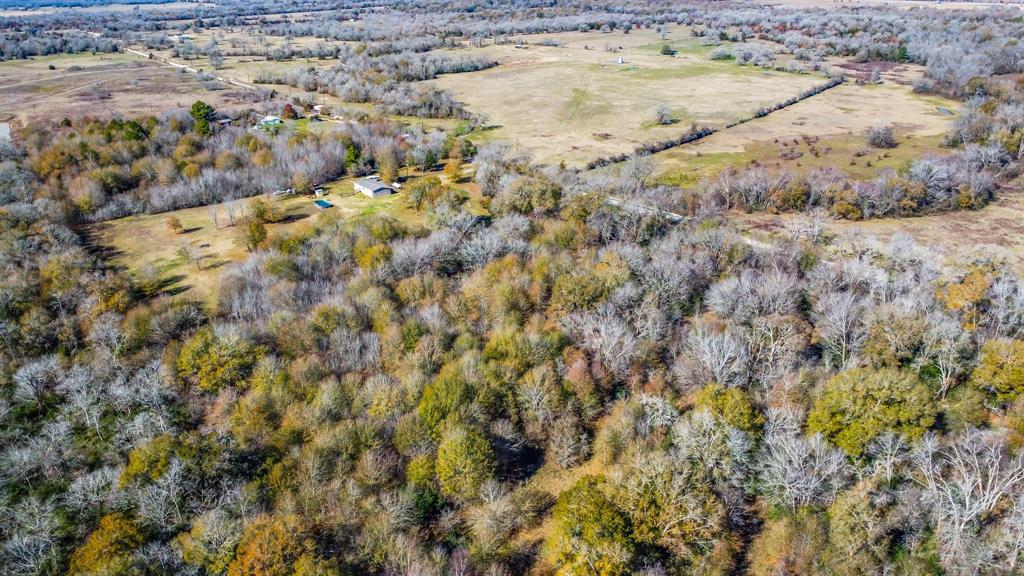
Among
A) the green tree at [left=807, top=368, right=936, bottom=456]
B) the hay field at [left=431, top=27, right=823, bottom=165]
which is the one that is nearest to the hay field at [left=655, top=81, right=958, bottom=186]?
the hay field at [left=431, top=27, right=823, bottom=165]

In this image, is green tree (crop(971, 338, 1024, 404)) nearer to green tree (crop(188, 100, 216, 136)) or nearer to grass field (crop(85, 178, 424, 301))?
grass field (crop(85, 178, 424, 301))

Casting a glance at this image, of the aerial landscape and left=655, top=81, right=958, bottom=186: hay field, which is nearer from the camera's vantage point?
the aerial landscape

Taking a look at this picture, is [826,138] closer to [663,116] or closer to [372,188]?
[663,116]

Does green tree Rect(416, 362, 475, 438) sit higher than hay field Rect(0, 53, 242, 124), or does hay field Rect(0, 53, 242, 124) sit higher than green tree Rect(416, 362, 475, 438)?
hay field Rect(0, 53, 242, 124)

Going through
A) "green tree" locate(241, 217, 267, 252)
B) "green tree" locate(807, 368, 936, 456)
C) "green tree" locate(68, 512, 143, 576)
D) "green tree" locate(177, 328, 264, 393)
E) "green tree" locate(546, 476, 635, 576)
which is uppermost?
"green tree" locate(241, 217, 267, 252)

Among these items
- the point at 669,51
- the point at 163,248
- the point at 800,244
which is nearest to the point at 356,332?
the point at 163,248

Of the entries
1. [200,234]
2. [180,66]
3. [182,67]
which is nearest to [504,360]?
[200,234]

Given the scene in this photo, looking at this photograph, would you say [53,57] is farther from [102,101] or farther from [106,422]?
[106,422]

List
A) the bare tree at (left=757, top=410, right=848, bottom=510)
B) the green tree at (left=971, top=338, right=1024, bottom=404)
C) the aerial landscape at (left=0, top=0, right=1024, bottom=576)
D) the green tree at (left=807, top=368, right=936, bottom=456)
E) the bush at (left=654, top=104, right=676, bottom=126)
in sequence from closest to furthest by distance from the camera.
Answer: the aerial landscape at (left=0, top=0, right=1024, bottom=576), the bare tree at (left=757, top=410, right=848, bottom=510), the green tree at (left=807, top=368, right=936, bottom=456), the green tree at (left=971, top=338, right=1024, bottom=404), the bush at (left=654, top=104, right=676, bottom=126)
